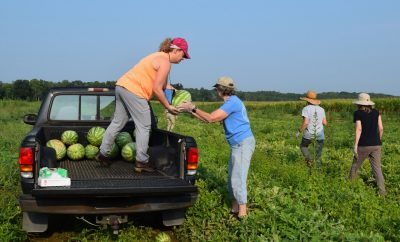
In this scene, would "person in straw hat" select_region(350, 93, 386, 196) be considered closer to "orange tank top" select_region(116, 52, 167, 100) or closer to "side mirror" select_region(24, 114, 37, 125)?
"orange tank top" select_region(116, 52, 167, 100)

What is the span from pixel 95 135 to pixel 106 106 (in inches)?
26.1

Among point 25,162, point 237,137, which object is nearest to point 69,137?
point 25,162

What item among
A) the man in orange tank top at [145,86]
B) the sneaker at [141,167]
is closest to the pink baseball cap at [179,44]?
the man in orange tank top at [145,86]

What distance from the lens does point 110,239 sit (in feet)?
17.7

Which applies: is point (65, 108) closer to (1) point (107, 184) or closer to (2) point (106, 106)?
(2) point (106, 106)

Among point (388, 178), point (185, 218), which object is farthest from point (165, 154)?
point (388, 178)

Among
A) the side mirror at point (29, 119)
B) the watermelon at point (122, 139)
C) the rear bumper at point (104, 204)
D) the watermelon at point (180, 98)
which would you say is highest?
the watermelon at point (180, 98)

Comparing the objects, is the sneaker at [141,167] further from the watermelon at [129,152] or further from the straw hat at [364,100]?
the straw hat at [364,100]

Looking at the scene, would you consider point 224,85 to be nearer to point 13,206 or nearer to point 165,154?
point 165,154

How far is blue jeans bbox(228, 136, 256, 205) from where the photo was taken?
5840 mm

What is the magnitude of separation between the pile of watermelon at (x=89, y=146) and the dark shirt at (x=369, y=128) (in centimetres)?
420

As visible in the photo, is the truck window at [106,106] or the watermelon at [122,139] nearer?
the watermelon at [122,139]

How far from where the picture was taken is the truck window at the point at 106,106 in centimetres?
741

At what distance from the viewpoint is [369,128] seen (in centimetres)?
821
